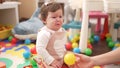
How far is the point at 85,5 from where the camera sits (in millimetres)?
1322

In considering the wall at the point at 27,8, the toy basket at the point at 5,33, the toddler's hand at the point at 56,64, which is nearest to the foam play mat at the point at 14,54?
the toy basket at the point at 5,33

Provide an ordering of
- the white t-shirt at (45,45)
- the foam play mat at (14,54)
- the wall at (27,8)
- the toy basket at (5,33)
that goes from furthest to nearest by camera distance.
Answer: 1. the wall at (27,8)
2. the toy basket at (5,33)
3. the foam play mat at (14,54)
4. the white t-shirt at (45,45)

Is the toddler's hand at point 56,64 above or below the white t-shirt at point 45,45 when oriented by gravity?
below

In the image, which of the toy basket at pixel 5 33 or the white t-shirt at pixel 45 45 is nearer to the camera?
the white t-shirt at pixel 45 45

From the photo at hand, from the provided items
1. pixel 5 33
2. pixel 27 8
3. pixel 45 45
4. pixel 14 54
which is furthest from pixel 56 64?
pixel 27 8

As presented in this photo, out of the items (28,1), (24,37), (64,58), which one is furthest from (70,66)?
(28,1)

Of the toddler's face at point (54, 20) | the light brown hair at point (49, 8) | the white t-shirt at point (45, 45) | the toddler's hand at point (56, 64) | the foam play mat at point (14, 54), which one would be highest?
the light brown hair at point (49, 8)

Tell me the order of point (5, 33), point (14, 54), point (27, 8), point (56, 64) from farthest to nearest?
point (27, 8)
point (5, 33)
point (14, 54)
point (56, 64)

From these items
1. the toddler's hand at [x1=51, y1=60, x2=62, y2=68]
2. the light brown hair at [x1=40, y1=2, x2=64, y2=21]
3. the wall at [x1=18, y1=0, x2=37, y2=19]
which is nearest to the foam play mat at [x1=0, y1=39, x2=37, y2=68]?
the toddler's hand at [x1=51, y1=60, x2=62, y2=68]

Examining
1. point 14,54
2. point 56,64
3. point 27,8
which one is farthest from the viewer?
point 27,8

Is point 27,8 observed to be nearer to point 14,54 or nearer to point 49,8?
point 14,54

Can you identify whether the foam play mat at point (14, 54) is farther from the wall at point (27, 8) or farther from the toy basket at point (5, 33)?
the wall at point (27, 8)

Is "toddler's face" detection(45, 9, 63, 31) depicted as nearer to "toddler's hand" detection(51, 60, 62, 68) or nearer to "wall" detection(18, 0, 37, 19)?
"toddler's hand" detection(51, 60, 62, 68)

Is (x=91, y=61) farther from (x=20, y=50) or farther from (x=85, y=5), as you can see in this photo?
(x=20, y=50)
